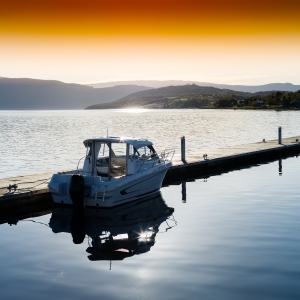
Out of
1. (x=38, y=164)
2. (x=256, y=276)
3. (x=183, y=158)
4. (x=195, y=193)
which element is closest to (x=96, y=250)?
(x=256, y=276)

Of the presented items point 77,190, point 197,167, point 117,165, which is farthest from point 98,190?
point 197,167

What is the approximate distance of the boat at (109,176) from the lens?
1989cm

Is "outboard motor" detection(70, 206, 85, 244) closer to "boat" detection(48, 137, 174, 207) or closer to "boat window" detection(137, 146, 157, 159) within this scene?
"boat" detection(48, 137, 174, 207)

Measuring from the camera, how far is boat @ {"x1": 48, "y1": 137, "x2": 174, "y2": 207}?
Result: 65.3ft

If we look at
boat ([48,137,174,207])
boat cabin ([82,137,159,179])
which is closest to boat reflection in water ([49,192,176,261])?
boat ([48,137,174,207])

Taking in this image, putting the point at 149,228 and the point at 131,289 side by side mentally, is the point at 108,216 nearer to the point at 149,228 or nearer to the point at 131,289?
the point at 149,228

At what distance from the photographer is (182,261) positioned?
44.9 ft

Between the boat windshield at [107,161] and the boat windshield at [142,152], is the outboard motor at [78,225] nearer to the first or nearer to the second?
the boat windshield at [107,161]

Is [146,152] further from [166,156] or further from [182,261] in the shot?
[182,261]

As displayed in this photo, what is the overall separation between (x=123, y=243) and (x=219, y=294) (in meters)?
5.39

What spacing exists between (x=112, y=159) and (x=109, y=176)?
4.84 ft

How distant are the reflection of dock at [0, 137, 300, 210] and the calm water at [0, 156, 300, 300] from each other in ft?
3.48

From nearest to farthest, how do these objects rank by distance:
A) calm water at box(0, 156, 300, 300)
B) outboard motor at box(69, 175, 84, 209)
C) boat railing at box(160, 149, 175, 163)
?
calm water at box(0, 156, 300, 300) → outboard motor at box(69, 175, 84, 209) → boat railing at box(160, 149, 175, 163)

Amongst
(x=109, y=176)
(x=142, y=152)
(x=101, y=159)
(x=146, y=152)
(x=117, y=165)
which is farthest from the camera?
(x=146, y=152)
